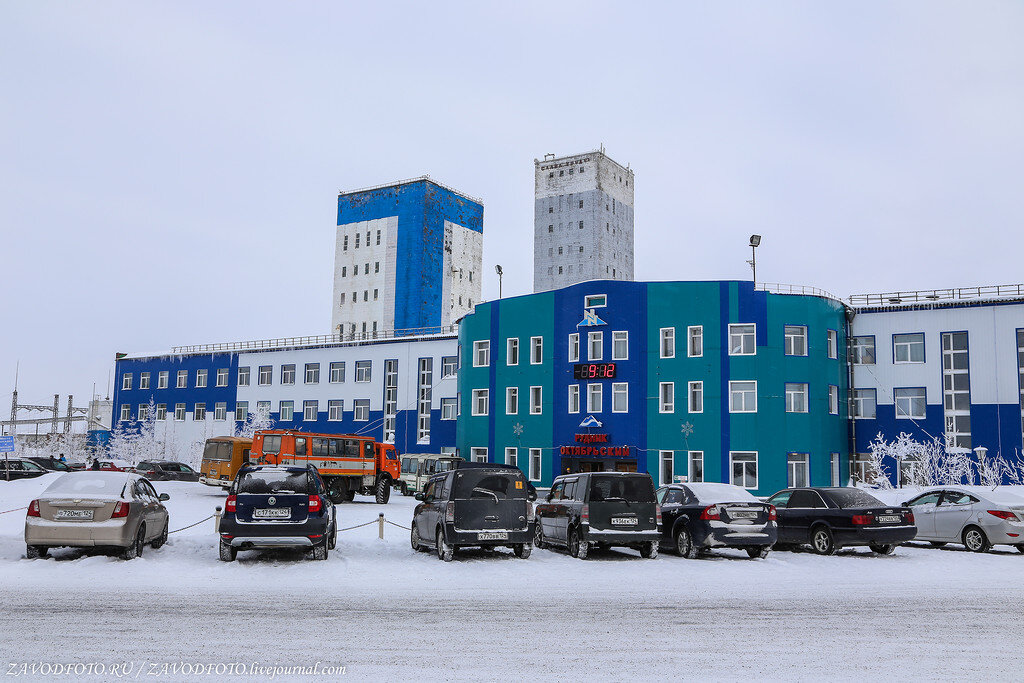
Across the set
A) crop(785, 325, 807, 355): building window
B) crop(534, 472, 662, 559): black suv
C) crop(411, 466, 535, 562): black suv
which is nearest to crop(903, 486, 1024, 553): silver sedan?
crop(534, 472, 662, 559): black suv

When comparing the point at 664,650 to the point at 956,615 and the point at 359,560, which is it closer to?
the point at 956,615

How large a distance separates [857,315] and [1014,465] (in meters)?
10.7

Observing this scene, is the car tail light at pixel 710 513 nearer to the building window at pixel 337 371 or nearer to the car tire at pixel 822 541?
the car tire at pixel 822 541

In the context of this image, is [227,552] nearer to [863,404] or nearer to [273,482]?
[273,482]

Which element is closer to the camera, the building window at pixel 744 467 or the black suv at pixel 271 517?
the black suv at pixel 271 517

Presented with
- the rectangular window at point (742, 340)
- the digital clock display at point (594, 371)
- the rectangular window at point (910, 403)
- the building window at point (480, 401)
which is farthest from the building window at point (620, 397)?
the rectangular window at point (910, 403)

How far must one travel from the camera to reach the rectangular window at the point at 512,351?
5041 cm

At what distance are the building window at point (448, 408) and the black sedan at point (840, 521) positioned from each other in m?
43.8

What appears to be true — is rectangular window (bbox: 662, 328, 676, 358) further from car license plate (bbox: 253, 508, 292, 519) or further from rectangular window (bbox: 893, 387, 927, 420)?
car license plate (bbox: 253, 508, 292, 519)

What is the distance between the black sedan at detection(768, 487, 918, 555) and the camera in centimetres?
1798

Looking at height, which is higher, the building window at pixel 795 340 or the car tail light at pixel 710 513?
the building window at pixel 795 340

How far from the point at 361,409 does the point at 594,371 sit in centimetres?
2716

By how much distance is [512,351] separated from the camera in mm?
50688

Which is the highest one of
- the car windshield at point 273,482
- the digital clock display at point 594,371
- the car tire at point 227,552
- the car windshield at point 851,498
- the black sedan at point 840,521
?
the digital clock display at point 594,371
